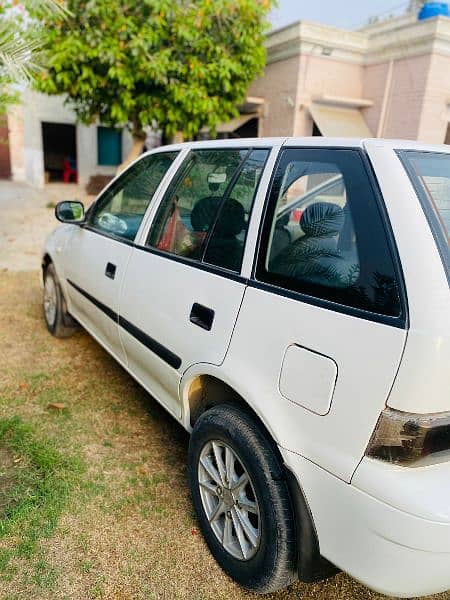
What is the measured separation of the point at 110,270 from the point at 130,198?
0.52 m

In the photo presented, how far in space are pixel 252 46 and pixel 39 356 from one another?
333 inches

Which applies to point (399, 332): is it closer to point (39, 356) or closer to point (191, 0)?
point (39, 356)

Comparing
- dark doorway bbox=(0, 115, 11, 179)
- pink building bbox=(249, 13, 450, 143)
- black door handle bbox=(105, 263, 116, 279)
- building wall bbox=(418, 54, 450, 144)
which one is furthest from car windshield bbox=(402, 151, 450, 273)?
dark doorway bbox=(0, 115, 11, 179)

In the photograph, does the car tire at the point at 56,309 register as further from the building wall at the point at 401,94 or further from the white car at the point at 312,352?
the building wall at the point at 401,94

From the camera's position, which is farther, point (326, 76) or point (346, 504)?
point (326, 76)

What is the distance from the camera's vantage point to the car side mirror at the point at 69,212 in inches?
140

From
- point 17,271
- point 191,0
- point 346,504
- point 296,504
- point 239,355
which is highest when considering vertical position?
point 191,0

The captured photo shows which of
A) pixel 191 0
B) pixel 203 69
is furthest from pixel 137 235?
pixel 191 0

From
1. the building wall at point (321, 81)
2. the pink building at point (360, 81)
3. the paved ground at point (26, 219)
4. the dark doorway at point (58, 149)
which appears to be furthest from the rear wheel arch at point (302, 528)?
the dark doorway at point (58, 149)

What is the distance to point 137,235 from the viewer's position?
2.79 m

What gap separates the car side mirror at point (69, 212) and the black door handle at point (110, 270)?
0.73m

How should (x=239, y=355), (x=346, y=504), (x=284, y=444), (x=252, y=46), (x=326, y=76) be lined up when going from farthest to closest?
1. (x=326, y=76)
2. (x=252, y=46)
3. (x=239, y=355)
4. (x=284, y=444)
5. (x=346, y=504)

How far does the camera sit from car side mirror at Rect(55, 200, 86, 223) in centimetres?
357

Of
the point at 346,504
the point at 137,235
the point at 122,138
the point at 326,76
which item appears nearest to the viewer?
the point at 346,504
